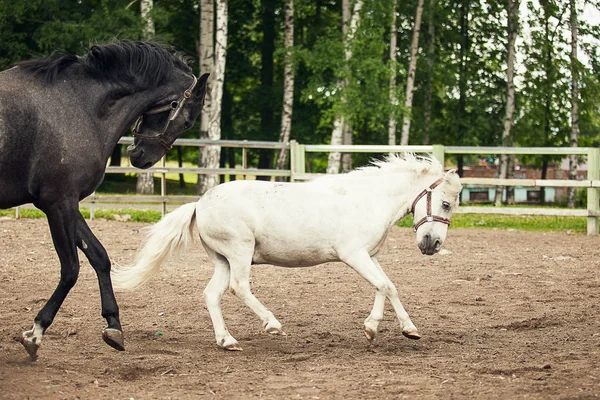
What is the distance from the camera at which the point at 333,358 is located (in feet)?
18.3

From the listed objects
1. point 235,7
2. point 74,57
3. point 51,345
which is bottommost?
point 51,345

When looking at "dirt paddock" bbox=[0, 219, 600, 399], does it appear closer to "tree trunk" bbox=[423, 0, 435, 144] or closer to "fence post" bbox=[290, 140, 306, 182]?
"fence post" bbox=[290, 140, 306, 182]

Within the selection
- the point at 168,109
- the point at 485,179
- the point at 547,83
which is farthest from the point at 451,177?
the point at 547,83

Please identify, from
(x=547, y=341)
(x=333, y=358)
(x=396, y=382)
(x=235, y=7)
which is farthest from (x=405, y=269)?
(x=235, y=7)

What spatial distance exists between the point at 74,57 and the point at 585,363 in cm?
404

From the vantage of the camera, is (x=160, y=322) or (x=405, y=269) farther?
(x=405, y=269)

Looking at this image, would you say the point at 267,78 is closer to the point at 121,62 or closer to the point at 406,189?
the point at 406,189

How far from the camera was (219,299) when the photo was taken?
6.07m

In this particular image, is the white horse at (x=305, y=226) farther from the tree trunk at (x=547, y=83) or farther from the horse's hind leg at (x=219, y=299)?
the tree trunk at (x=547, y=83)

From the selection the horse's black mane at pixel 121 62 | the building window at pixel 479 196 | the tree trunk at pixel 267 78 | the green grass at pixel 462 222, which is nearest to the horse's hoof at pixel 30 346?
the horse's black mane at pixel 121 62

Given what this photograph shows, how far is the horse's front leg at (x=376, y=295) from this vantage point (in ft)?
19.4

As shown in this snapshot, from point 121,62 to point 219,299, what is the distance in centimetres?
188

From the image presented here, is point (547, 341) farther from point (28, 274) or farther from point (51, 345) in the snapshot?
point (28, 274)

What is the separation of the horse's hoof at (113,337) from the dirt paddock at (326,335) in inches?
2.8
